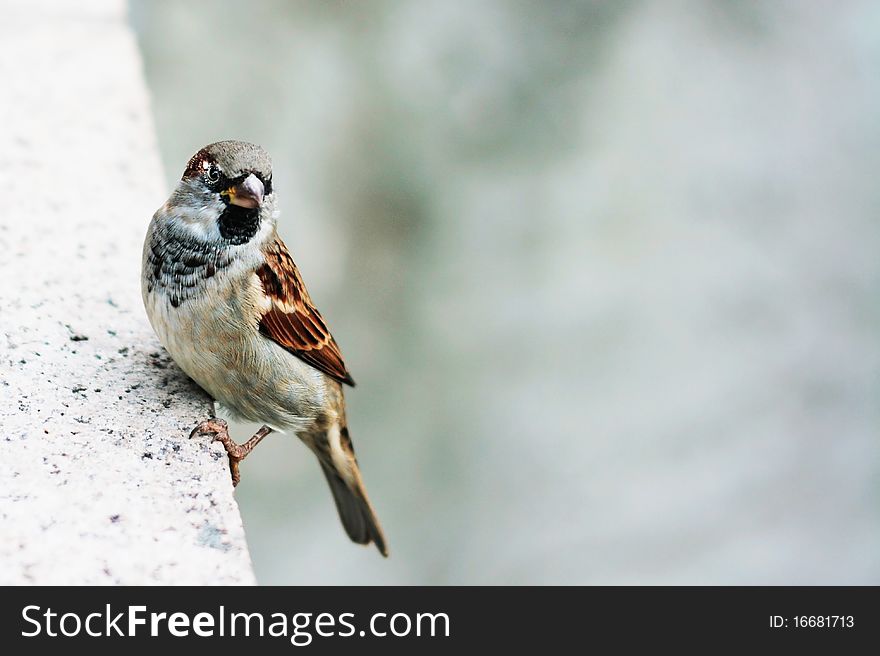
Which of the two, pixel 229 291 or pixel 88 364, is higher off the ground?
pixel 229 291

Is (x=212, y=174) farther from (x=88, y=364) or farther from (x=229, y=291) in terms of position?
(x=88, y=364)

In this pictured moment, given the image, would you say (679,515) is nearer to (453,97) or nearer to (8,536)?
(453,97)

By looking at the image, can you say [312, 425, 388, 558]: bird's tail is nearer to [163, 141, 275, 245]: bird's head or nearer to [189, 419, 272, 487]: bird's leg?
[189, 419, 272, 487]: bird's leg

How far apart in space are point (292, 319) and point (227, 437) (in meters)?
0.25

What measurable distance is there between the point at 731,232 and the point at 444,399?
1.27m

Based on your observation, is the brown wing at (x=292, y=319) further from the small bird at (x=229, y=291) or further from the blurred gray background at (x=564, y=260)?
the blurred gray background at (x=564, y=260)

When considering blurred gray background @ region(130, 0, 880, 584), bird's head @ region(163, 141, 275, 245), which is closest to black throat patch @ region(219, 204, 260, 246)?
bird's head @ region(163, 141, 275, 245)

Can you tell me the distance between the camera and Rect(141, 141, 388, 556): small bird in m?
1.59

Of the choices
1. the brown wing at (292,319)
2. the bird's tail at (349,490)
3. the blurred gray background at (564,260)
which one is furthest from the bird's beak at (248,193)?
the blurred gray background at (564,260)

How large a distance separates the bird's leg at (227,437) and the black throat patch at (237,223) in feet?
1.06

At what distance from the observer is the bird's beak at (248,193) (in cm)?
158

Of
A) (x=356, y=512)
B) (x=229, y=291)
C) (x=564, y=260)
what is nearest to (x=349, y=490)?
(x=356, y=512)

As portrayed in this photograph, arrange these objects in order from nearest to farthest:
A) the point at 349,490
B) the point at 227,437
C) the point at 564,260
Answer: the point at 227,437 < the point at 349,490 < the point at 564,260

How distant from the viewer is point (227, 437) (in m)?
1.58
